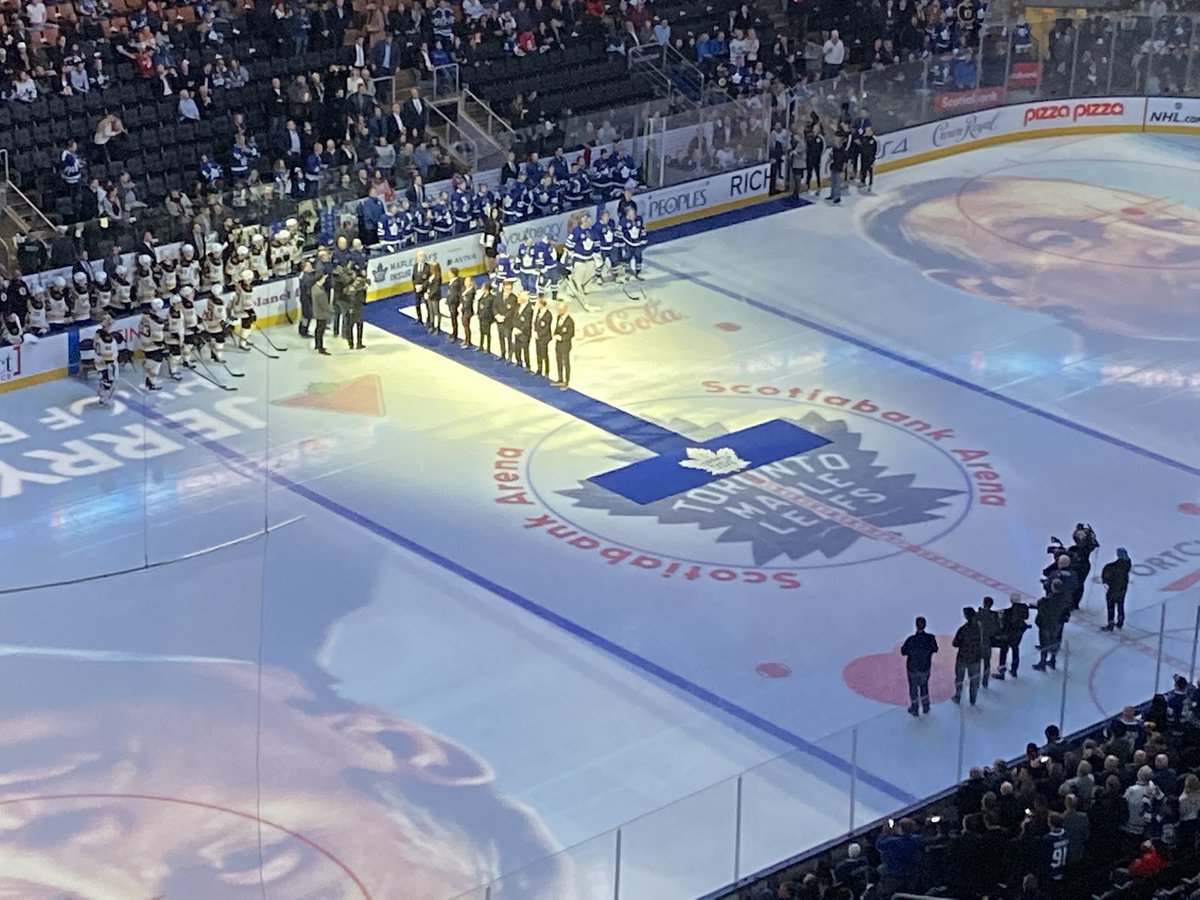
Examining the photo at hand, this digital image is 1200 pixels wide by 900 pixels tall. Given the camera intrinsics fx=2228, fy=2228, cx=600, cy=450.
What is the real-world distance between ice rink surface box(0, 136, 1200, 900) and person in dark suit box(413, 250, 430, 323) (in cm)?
56

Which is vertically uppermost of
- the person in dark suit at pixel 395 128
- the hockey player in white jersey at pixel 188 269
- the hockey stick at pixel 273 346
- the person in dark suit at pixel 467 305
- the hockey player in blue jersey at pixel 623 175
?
the person in dark suit at pixel 395 128

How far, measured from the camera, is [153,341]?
90.5 ft

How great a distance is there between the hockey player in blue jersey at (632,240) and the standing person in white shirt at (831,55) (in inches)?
307

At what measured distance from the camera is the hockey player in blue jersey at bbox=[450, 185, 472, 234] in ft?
104

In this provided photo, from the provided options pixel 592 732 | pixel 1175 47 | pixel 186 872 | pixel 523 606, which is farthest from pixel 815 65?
pixel 186 872

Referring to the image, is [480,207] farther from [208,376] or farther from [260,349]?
[208,376]


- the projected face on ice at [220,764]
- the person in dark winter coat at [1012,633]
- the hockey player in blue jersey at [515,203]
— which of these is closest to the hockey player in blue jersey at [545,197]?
the hockey player in blue jersey at [515,203]

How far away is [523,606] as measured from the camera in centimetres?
2209

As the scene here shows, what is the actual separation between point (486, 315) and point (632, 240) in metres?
3.49

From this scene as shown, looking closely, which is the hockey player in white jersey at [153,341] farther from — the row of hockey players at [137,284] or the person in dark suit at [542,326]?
the person in dark suit at [542,326]

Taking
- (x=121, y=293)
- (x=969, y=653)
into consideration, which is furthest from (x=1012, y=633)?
(x=121, y=293)

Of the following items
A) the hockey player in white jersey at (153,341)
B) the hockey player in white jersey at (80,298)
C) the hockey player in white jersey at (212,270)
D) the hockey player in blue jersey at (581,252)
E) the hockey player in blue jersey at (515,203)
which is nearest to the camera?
the hockey player in white jersey at (153,341)

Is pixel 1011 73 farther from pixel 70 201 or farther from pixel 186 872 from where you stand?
pixel 186 872

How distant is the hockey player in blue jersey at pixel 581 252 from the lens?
30984mm
